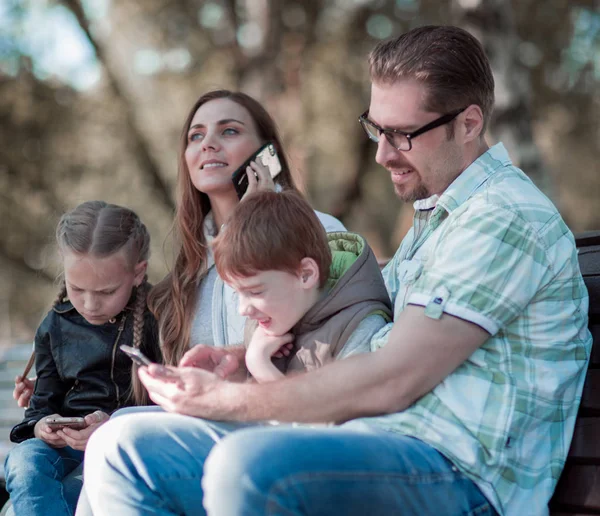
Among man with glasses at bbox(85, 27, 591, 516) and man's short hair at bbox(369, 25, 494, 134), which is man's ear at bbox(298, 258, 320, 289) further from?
man's short hair at bbox(369, 25, 494, 134)

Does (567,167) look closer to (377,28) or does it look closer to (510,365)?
(377,28)

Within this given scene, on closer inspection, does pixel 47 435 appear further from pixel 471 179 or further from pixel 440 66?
pixel 440 66

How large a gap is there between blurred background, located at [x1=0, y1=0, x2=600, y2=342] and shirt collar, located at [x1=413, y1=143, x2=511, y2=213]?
9009mm

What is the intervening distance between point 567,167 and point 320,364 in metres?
11.6

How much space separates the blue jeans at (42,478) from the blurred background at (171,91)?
8703mm

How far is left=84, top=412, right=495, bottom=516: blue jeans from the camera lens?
185 cm

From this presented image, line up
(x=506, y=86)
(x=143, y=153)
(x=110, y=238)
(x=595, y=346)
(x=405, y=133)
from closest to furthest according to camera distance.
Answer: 1. (x=595, y=346)
2. (x=405, y=133)
3. (x=110, y=238)
4. (x=506, y=86)
5. (x=143, y=153)

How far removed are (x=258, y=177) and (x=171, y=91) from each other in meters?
9.73

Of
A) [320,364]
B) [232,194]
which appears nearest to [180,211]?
[232,194]

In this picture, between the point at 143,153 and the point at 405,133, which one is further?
the point at 143,153

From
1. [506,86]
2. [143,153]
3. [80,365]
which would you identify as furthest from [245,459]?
[143,153]

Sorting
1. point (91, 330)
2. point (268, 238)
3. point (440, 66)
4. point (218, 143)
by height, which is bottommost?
point (91, 330)

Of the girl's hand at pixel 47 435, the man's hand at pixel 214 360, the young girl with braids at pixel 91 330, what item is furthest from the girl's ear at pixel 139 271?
the man's hand at pixel 214 360

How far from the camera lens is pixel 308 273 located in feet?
7.98
